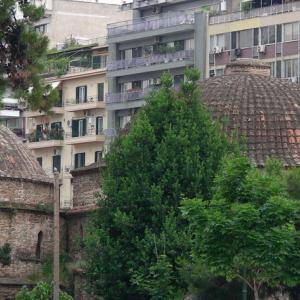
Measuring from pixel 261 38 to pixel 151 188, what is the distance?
27720 mm

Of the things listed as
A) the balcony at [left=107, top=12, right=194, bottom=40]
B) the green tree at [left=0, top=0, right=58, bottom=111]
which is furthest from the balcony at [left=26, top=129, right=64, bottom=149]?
the green tree at [left=0, top=0, right=58, bottom=111]

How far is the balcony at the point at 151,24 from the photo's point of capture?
4259 inches

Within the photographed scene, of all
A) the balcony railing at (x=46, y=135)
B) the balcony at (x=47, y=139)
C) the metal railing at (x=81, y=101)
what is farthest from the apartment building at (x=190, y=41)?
the balcony railing at (x=46, y=135)

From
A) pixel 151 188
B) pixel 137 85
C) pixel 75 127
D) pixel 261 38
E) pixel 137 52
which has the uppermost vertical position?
pixel 261 38

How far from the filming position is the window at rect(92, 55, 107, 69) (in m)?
115

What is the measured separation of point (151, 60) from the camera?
110 m

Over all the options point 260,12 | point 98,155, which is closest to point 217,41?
point 260,12

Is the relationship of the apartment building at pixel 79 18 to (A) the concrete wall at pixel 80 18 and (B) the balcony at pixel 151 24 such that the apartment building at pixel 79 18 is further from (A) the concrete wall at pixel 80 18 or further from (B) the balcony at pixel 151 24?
(B) the balcony at pixel 151 24

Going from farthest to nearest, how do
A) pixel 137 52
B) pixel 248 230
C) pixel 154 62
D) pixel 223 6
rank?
pixel 137 52 < pixel 154 62 < pixel 223 6 < pixel 248 230

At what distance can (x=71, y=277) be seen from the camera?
8812 centimetres

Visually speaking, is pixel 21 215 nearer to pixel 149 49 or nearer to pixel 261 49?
pixel 261 49

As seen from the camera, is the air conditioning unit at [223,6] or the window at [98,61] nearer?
the air conditioning unit at [223,6]

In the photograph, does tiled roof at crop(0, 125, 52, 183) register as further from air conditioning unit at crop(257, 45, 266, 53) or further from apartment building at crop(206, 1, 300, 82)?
air conditioning unit at crop(257, 45, 266, 53)

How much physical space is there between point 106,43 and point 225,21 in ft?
31.7
